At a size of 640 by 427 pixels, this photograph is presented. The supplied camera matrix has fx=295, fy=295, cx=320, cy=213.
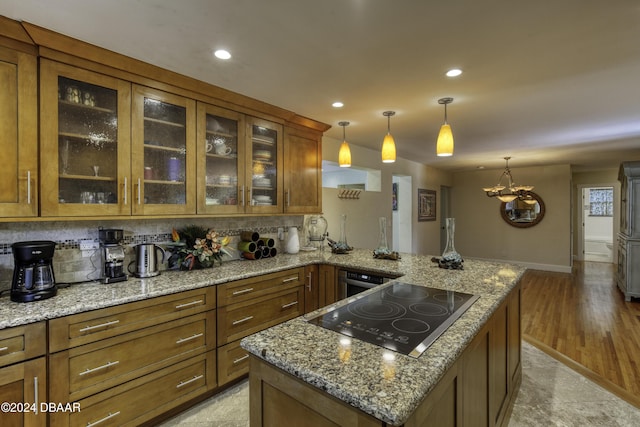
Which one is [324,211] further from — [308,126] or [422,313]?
[422,313]

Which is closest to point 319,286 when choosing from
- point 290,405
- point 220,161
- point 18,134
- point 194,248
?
point 194,248

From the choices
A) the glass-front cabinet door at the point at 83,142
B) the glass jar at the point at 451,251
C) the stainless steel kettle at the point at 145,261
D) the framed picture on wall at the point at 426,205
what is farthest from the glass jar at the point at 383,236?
the framed picture on wall at the point at 426,205

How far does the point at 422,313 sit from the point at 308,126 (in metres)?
2.37

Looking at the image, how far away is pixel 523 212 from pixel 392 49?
22.9 feet

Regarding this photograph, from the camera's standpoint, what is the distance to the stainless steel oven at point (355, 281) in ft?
7.86

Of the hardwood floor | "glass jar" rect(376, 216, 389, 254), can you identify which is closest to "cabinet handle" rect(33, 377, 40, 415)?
"glass jar" rect(376, 216, 389, 254)

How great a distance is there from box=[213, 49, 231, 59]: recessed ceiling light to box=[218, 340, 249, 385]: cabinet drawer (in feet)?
6.50

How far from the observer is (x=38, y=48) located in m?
1.62

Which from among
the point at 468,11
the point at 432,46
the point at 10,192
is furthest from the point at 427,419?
the point at 10,192

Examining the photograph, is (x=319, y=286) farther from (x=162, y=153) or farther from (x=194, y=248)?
(x=162, y=153)

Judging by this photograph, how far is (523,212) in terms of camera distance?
7.05m

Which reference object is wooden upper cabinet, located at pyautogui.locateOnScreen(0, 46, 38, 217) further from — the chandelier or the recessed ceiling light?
the chandelier

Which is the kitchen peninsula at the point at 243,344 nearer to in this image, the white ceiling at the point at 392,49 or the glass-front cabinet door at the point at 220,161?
the glass-front cabinet door at the point at 220,161

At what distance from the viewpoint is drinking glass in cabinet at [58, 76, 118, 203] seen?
5.71ft
